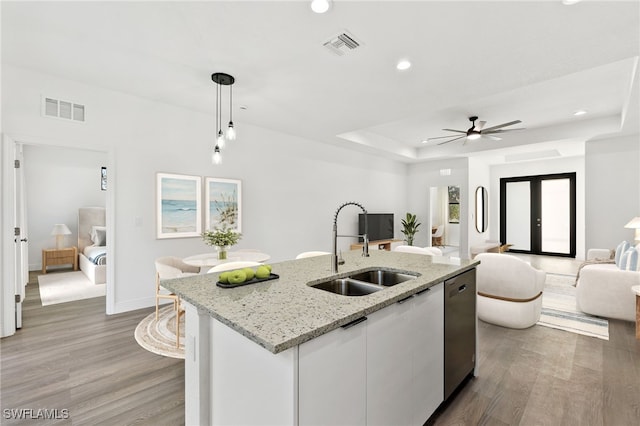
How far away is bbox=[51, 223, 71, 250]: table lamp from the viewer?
601 centimetres

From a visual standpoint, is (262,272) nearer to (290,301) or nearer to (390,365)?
(290,301)

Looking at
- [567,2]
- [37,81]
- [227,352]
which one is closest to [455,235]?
[567,2]

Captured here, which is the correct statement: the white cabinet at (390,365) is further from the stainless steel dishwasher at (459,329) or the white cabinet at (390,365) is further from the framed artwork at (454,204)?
the framed artwork at (454,204)

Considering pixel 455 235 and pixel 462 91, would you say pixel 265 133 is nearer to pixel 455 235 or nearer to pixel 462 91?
pixel 462 91

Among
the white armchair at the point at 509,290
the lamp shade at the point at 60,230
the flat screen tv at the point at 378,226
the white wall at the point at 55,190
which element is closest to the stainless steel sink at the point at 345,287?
the white armchair at the point at 509,290

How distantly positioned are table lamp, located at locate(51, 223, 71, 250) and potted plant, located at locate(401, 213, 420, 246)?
747 cm

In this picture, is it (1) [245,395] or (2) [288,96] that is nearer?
(1) [245,395]

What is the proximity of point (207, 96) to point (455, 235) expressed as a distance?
6.49 metres

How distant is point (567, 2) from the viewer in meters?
1.96

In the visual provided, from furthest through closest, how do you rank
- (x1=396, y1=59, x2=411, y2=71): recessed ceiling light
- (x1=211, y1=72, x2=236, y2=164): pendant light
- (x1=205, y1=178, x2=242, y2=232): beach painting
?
(x1=205, y1=178, x2=242, y2=232): beach painting → (x1=211, y1=72, x2=236, y2=164): pendant light → (x1=396, y1=59, x2=411, y2=71): recessed ceiling light

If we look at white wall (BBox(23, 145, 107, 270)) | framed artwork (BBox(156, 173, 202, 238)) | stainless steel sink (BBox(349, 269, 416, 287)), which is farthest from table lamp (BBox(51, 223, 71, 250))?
stainless steel sink (BBox(349, 269, 416, 287))

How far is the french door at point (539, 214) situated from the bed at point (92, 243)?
380 inches

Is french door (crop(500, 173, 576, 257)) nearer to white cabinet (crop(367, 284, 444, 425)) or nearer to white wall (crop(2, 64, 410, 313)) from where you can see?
white wall (crop(2, 64, 410, 313))

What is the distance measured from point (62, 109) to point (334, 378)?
3.99 meters
